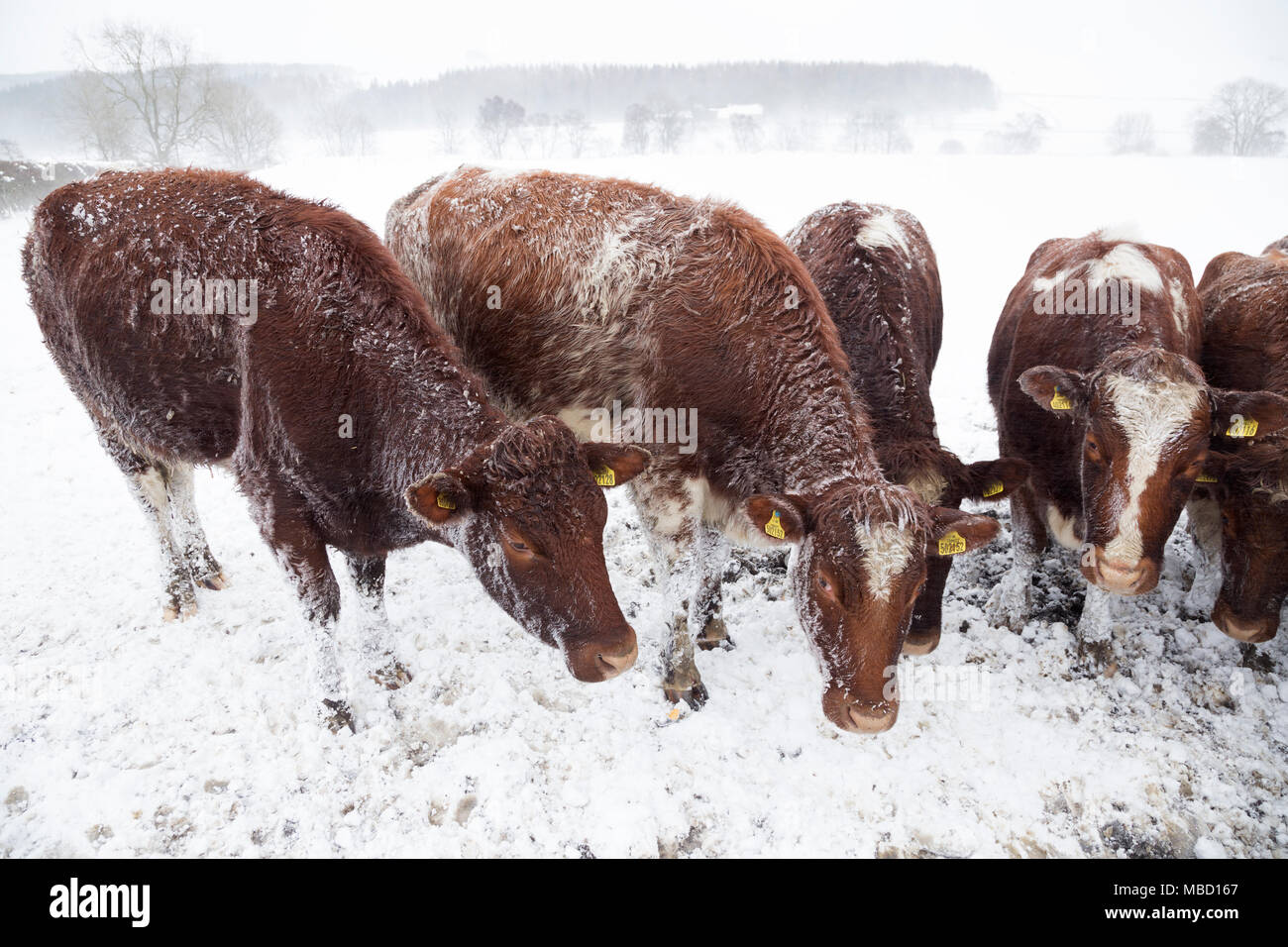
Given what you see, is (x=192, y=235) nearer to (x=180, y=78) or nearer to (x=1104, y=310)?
(x=1104, y=310)

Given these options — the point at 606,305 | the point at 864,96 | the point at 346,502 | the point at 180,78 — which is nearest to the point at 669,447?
the point at 606,305

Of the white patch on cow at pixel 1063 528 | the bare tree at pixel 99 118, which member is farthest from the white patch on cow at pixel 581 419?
the bare tree at pixel 99 118

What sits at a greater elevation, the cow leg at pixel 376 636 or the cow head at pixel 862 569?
the cow head at pixel 862 569

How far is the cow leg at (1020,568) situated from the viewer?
503 centimetres

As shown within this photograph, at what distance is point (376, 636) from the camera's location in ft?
14.8

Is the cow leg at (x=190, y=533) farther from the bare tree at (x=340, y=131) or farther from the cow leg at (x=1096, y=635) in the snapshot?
the bare tree at (x=340, y=131)

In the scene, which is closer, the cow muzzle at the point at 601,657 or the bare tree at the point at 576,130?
the cow muzzle at the point at 601,657

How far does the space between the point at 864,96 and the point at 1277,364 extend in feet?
168

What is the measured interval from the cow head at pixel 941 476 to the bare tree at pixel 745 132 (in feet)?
128

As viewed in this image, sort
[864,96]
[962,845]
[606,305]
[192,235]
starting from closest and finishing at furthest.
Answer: [962,845]
[192,235]
[606,305]
[864,96]

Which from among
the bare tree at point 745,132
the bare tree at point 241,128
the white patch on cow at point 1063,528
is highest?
the bare tree at point 745,132

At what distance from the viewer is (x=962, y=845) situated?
138 inches

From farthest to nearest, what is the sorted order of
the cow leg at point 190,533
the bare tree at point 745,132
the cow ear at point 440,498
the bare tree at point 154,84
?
the bare tree at point 745,132
the bare tree at point 154,84
the cow leg at point 190,533
the cow ear at point 440,498

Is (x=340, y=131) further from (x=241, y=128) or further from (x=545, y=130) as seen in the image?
(x=545, y=130)
